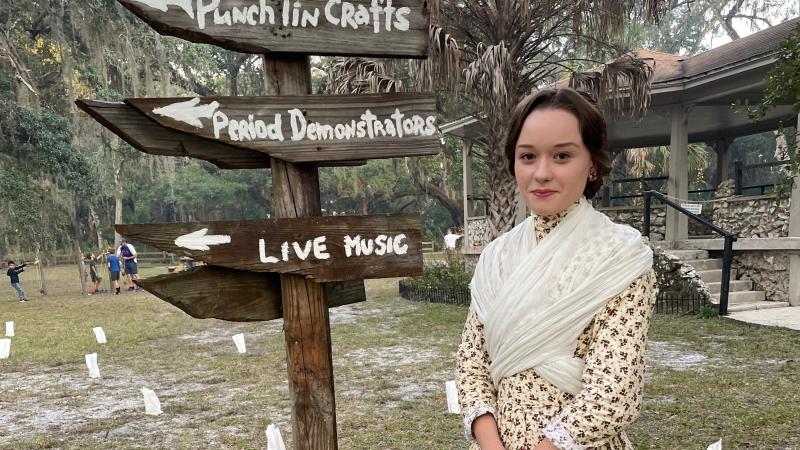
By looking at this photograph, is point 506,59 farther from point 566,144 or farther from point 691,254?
point 566,144

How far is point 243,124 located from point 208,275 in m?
0.63

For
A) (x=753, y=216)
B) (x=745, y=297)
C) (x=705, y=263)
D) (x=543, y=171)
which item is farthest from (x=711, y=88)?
(x=543, y=171)

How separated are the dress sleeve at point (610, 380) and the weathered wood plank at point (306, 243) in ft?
3.33

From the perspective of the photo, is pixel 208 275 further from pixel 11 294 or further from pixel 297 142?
pixel 11 294

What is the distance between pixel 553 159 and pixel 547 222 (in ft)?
0.64

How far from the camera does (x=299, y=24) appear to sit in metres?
2.09

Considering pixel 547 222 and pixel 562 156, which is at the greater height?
pixel 562 156

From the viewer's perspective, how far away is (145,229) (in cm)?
199

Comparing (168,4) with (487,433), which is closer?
(487,433)

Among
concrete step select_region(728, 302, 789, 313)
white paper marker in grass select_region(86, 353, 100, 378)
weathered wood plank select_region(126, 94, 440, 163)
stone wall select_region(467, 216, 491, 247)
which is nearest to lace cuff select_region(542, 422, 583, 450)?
weathered wood plank select_region(126, 94, 440, 163)

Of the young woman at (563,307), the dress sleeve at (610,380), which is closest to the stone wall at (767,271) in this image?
the young woman at (563,307)

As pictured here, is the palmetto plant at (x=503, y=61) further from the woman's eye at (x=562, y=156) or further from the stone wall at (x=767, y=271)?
the woman's eye at (x=562, y=156)

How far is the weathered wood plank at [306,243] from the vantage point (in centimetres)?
202

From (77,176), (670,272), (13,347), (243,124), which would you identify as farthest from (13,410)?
(77,176)
